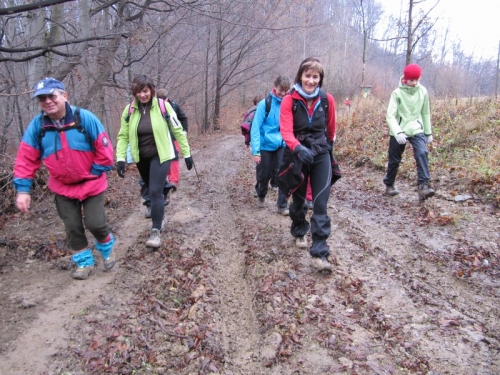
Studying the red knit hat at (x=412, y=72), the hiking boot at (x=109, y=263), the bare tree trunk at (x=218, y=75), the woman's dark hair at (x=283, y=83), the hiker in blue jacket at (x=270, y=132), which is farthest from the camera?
the bare tree trunk at (x=218, y=75)

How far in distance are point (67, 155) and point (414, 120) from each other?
17.1ft

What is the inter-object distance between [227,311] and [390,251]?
2.21m

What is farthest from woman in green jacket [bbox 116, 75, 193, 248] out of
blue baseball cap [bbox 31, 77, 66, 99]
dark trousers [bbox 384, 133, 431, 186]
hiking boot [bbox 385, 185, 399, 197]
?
hiking boot [bbox 385, 185, 399, 197]

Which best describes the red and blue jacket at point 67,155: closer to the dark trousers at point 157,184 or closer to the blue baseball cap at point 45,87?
the blue baseball cap at point 45,87

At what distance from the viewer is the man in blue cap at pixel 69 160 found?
11.1 ft

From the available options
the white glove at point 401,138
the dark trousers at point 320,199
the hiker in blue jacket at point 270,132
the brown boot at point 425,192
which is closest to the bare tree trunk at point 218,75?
the hiker in blue jacket at point 270,132

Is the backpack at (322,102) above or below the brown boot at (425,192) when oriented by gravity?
above

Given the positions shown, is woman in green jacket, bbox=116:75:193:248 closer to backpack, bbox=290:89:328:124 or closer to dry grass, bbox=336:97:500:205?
backpack, bbox=290:89:328:124

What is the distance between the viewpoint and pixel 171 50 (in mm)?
17078

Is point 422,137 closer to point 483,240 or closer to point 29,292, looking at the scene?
point 483,240

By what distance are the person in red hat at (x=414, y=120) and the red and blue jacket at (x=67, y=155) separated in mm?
4485

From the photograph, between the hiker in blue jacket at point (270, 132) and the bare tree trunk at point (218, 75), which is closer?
the hiker in blue jacket at point (270, 132)

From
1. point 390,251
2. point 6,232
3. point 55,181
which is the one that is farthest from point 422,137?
point 6,232

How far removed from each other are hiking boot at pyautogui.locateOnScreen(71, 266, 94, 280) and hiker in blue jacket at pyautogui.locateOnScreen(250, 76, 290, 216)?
2.87 metres
